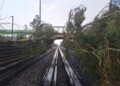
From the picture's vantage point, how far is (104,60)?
29.3ft

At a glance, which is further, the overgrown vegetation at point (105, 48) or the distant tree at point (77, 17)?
the distant tree at point (77, 17)

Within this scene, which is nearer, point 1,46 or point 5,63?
point 5,63

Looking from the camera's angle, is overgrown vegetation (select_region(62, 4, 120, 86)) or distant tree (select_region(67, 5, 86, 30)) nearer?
overgrown vegetation (select_region(62, 4, 120, 86))

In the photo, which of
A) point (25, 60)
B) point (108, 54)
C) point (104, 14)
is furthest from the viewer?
point (25, 60)

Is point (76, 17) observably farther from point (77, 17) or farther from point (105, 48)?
point (105, 48)

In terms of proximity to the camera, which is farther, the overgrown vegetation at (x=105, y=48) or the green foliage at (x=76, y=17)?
the green foliage at (x=76, y=17)

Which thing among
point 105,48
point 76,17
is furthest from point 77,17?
point 105,48

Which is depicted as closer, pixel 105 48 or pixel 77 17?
pixel 105 48

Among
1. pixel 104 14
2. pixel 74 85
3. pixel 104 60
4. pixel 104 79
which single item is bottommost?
pixel 74 85

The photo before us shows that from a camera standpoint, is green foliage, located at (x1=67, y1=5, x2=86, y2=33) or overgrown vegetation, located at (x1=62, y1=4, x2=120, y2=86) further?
green foliage, located at (x1=67, y1=5, x2=86, y2=33)

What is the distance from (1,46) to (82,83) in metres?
14.4

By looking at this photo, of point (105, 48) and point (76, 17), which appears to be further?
point (76, 17)

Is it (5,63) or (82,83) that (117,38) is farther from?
(5,63)

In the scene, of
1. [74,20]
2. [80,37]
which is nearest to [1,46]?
[74,20]
